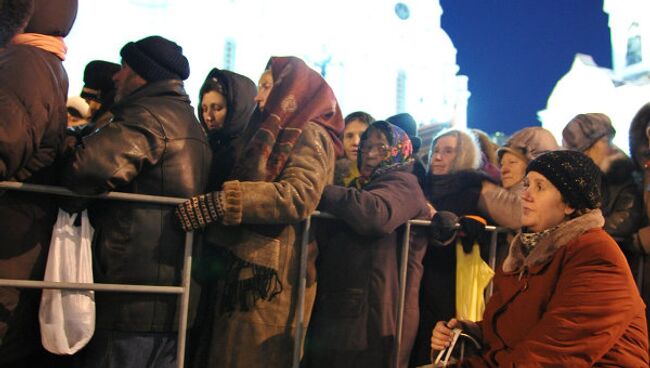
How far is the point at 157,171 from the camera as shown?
9.72ft

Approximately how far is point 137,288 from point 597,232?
2.11 metres

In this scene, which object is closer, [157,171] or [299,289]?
[157,171]

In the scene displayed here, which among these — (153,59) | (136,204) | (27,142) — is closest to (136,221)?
(136,204)

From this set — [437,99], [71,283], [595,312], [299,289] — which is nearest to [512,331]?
[595,312]

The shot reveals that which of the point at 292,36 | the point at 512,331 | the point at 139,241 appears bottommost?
the point at 512,331

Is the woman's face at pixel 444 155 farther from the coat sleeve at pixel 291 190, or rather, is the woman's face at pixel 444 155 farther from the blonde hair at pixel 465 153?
the coat sleeve at pixel 291 190

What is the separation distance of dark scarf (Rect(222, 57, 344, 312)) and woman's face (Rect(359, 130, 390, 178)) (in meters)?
0.44

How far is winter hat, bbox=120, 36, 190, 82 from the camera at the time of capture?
10.4 ft

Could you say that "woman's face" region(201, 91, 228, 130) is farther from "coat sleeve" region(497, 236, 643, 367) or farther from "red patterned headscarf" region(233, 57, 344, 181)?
"coat sleeve" region(497, 236, 643, 367)

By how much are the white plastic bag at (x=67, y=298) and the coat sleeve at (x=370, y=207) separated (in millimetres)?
1318

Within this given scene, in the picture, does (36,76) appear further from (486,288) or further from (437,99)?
(437,99)

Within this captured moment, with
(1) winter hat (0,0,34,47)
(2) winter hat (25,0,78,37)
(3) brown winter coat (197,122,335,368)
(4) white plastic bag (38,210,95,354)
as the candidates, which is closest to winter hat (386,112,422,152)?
(3) brown winter coat (197,122,335,368)

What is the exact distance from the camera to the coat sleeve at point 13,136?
2.47 m

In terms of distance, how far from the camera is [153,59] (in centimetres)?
317
